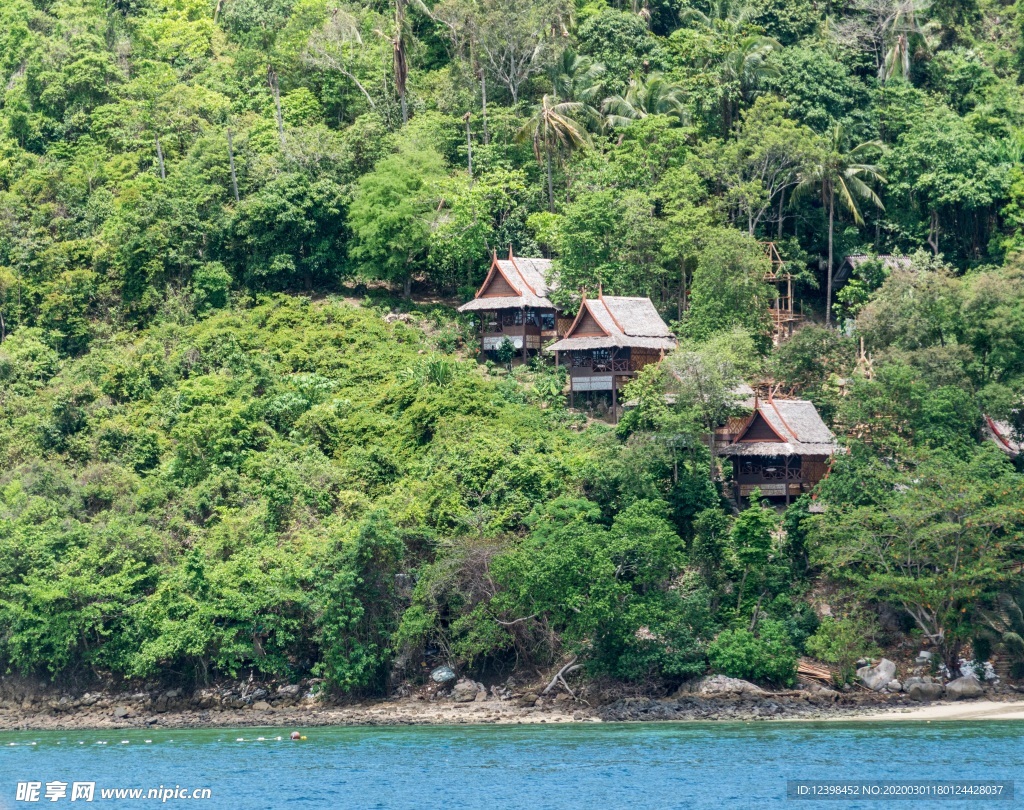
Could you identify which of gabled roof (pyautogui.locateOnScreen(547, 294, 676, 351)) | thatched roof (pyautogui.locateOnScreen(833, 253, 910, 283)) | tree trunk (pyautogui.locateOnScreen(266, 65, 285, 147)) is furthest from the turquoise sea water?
tree trunk (pyautogui.locateOnScreen(266, 65, 285, 147))

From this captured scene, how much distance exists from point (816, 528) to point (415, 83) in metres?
28.7

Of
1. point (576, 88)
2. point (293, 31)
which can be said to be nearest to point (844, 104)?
point (576, 88)

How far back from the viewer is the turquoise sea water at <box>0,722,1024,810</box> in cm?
3750

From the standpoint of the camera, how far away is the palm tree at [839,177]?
59938 mm

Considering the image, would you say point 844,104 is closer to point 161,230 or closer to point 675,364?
point 675,364

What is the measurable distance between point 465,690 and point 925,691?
11.6 m

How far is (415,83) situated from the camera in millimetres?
68125

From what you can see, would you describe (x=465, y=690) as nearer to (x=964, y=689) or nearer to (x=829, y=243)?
(x=964, y=689)

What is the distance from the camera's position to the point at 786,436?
50469 mm

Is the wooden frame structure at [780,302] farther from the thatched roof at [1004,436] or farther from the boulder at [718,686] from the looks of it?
the boulder at [718,686]

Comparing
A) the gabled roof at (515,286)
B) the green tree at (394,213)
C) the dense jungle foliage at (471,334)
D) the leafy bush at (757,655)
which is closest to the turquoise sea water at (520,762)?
the leafy bush at (757,655)

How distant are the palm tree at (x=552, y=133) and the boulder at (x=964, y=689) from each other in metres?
24.6

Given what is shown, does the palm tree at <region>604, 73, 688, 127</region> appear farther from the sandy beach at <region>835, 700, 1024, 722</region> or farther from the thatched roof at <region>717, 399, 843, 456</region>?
the sandy beach at <region>835, 700, 1024, 722</region>

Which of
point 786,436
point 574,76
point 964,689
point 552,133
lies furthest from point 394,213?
point 964,689
